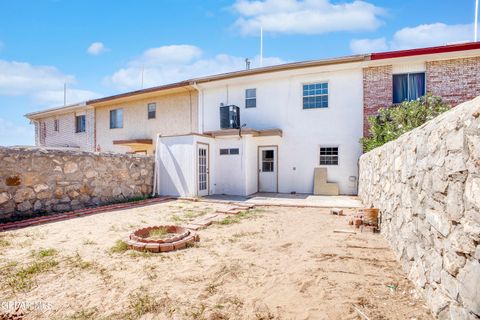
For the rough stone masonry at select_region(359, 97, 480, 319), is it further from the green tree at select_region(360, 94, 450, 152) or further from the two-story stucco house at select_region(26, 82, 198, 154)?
the two-story stucco house at select_region(26, 82, 198, 154)

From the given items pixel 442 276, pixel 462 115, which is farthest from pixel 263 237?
pixel 462 115

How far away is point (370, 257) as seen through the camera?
13.2ft

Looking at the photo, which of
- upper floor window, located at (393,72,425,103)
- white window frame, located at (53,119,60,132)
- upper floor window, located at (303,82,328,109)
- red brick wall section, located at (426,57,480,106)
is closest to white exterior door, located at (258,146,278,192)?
upper floor window, located at (303,82,328,109)

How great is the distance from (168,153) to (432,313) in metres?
10.3

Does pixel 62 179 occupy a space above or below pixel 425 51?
below

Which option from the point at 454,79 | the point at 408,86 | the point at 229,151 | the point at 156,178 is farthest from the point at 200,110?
the point at 454,79

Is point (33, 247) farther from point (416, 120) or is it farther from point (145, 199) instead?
point (416, 120)

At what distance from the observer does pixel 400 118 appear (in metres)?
9.66

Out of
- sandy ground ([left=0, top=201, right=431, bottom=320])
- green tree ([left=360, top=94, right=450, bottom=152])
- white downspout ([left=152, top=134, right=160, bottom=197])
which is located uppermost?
green tree ([left=360, top=94, right=450, bottom=152])

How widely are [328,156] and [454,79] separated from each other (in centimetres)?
549

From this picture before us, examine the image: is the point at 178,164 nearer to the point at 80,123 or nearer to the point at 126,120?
the point at 126,120

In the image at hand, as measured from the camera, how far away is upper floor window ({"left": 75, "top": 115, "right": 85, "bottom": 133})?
64.1 feet

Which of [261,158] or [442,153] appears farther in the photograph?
[261,158]

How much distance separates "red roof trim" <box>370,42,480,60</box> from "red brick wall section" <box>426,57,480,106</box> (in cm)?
57
